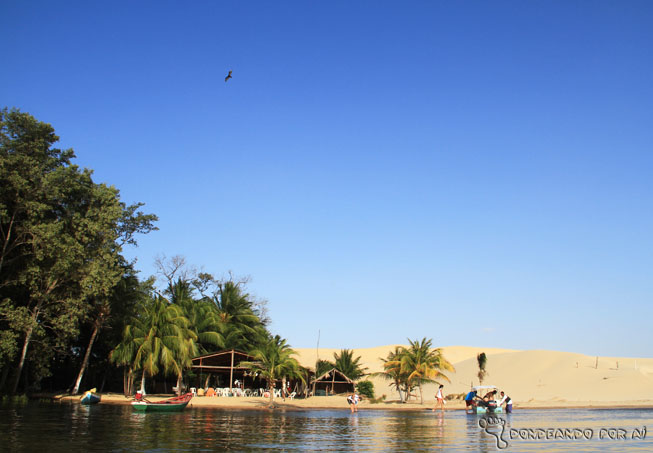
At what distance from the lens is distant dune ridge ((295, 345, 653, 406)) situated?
5903cm

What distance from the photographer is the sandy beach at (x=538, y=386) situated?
4534 cm

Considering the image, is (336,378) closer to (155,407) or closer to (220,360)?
(220,360)

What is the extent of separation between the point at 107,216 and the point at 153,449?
2743 centimetres

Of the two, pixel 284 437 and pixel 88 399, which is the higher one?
pixel 284 437

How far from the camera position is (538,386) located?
218ft

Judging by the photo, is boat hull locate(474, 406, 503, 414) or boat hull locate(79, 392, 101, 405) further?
boat hull locate(79, 392, 101, 405)

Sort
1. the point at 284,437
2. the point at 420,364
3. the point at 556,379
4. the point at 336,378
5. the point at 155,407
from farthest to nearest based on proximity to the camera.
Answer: the point at 556,379 < the point at 336,378 < the point at 420,364 < the point at 155,407 < the point at 284,437

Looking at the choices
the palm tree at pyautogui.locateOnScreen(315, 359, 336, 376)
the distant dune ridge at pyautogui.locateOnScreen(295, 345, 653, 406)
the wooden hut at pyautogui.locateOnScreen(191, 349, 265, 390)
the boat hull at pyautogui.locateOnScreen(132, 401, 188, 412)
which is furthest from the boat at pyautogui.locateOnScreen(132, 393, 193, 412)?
the distant dune ridge at pyautogui.locateOnScreen(295, 345, 653, 406)

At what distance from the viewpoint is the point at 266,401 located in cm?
4450

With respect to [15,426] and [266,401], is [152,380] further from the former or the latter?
[15,426]

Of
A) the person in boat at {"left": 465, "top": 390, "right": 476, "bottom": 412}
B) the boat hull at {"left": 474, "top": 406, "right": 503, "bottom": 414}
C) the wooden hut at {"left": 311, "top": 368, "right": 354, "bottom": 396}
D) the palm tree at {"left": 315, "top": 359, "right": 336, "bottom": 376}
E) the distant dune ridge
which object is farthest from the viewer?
the palm tree at {"left": 315, "top": 359, "right": 336, "bottom": 376}

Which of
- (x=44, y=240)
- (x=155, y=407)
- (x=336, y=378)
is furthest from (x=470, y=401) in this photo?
(x=44, y=240)

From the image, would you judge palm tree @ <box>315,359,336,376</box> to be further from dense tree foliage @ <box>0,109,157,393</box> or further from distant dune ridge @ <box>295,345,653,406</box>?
dense tree foliage @ <box>0,109,157,393</box>

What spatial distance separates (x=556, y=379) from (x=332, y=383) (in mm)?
29284
